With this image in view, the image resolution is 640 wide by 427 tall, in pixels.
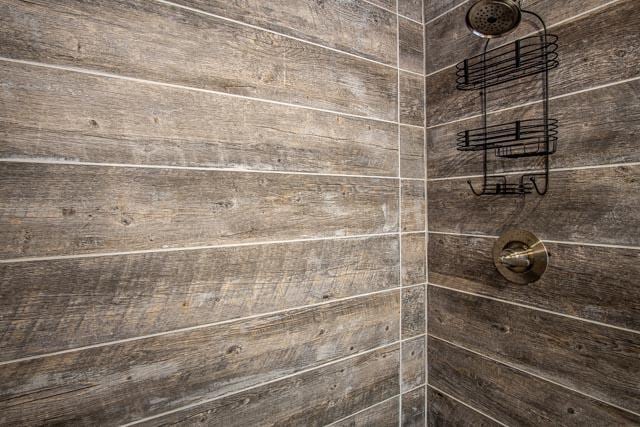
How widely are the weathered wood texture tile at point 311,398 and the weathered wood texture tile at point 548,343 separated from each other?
0.79 ft

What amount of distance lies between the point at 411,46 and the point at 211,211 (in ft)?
3.03

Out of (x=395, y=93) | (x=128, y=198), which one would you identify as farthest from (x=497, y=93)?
(x=128, y=198)

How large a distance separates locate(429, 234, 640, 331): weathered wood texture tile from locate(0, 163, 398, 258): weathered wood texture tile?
1.28ft

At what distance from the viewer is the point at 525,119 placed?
108 centimetres

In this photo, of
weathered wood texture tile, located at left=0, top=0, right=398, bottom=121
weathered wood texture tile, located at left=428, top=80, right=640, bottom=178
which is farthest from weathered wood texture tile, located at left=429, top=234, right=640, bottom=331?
weathered wood texture tile, located at left=0, top=0, right=398, bottom=121

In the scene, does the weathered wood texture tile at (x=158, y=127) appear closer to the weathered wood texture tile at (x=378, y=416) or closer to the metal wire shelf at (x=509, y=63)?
the metal wire shelf at (x=509, y=63)

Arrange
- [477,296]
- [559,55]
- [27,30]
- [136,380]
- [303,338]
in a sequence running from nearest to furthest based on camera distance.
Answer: [27,30] → [136,380] → [559,55] → [303,338] → [477,296]

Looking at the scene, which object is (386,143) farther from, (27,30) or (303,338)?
(27,30)

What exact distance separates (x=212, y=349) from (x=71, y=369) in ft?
0.99

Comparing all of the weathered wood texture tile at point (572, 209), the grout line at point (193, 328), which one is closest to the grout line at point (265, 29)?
the weathered wood texture tile at point (572, 209)

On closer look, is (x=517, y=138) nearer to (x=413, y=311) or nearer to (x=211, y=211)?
(x=413, y=311)

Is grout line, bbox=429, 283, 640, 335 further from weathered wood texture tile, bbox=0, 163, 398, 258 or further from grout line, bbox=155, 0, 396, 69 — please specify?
grout line, bbox=155, 0, 396, 69

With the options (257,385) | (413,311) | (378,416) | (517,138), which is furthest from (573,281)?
(257,385)

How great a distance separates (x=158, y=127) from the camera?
34.8 inches
